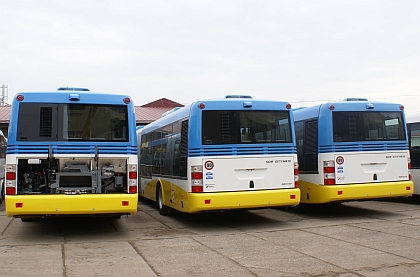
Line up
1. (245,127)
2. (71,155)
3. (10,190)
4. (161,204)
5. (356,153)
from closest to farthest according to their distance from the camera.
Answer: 1. (10,190)
2. (71,155)
3. (245,127)
4. (356,153)
5. (161,204)

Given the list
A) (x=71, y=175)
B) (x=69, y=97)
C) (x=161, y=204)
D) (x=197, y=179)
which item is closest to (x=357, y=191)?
(x=197, y=179)

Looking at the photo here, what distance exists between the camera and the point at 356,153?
40.6 ft

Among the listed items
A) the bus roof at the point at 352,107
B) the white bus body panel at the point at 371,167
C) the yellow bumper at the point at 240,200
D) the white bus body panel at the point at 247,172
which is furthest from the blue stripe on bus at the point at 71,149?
the white bus body panel at the point at 371,167

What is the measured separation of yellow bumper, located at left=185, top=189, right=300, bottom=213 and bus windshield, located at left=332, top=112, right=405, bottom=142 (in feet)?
7.16

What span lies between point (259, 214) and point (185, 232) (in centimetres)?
348

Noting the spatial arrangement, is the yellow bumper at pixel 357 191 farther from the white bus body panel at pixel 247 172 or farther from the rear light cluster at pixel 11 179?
the rear light cluster at pixel 11 179

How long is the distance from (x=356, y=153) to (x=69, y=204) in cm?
693

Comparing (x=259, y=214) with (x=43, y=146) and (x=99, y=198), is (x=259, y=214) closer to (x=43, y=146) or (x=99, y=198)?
(x=99, y=198)

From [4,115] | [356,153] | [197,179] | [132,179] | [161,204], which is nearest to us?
[132,179]

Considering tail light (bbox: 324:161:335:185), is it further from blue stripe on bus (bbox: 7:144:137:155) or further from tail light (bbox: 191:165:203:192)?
blue stripe on bus (bbox: 7:144:137:155)

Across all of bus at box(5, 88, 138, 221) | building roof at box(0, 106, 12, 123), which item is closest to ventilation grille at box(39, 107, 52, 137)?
bus at box(5, 88, 138, 221)

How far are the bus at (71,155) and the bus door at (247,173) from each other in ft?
5.50

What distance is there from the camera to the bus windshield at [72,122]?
32.8 ft

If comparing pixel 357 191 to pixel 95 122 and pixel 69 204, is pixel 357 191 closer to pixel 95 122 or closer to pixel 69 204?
pixel 95 122
